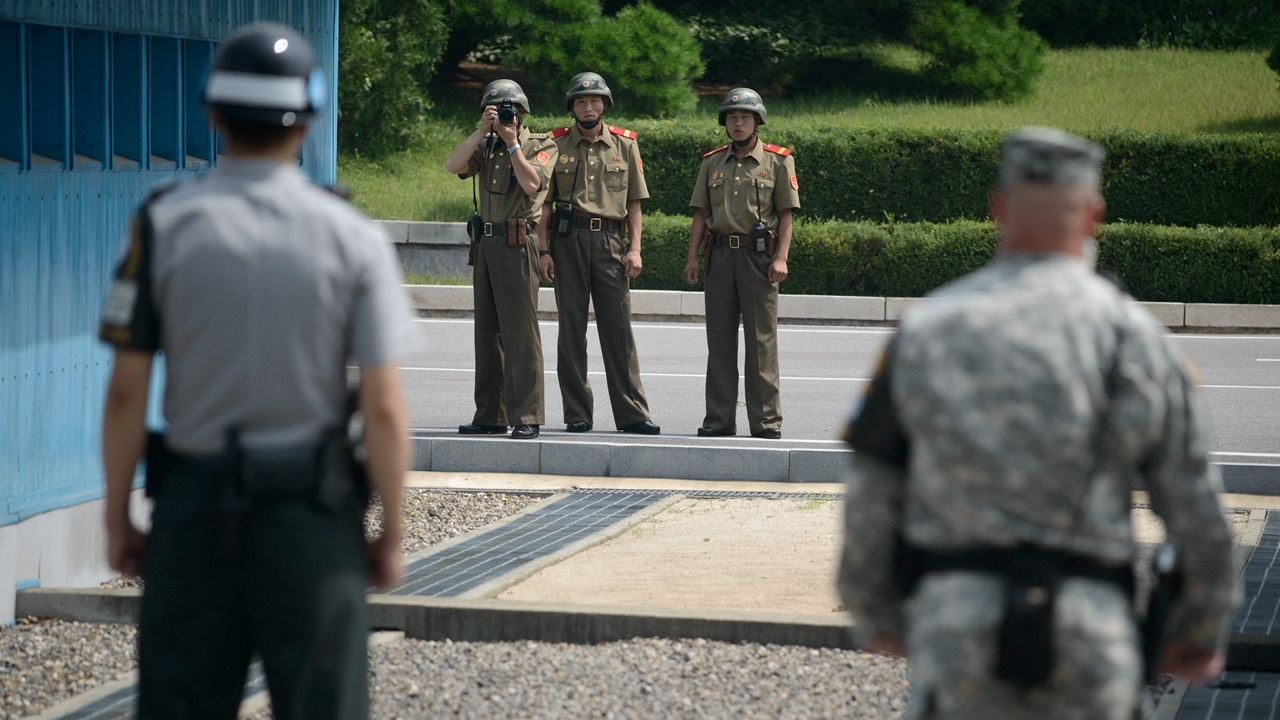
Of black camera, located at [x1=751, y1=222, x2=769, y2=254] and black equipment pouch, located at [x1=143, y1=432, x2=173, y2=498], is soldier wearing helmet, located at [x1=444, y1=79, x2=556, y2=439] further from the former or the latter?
Result: black equipment pouch, located at [x1=143, y1=432, x2=173, y2=498]

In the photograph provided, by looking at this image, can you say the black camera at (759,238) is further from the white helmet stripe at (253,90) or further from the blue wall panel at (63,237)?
the white helmet stripe at (253,90)

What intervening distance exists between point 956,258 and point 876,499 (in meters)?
17.7

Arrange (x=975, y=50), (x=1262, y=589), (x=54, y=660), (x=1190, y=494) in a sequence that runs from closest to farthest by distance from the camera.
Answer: (x=1190, y=494) → (x=54, y=660) → (x=1262, y=589) → (x=975, y=50)

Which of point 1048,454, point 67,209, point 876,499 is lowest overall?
point 876,499

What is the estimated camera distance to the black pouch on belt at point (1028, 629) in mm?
2732

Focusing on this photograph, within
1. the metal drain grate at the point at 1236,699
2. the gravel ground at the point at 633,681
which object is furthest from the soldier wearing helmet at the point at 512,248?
the metal drain grate at the point at 1236,699

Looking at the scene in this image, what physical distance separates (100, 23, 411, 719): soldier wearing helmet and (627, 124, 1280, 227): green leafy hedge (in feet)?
63.6

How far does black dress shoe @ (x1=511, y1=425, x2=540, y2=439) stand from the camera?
10000 millimetres

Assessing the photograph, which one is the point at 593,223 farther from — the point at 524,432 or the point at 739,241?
the point at 524,432

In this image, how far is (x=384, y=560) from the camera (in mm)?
3201

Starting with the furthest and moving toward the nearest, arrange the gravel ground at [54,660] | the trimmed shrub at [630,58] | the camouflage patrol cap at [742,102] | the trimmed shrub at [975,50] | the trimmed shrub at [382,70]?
the trimmed shrub at [975,50]
the trimmed shrub at [630,58]
the trimmed shrub at [382,70]
the camouflage patrol cap at [742,102]
the gravel ground at [54,660]

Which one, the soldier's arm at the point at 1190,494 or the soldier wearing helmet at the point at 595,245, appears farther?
the soldier wearing helmet at the point at 595,245

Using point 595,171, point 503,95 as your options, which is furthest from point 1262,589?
point 503,95

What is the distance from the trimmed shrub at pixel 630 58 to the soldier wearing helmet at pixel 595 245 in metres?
16.9
